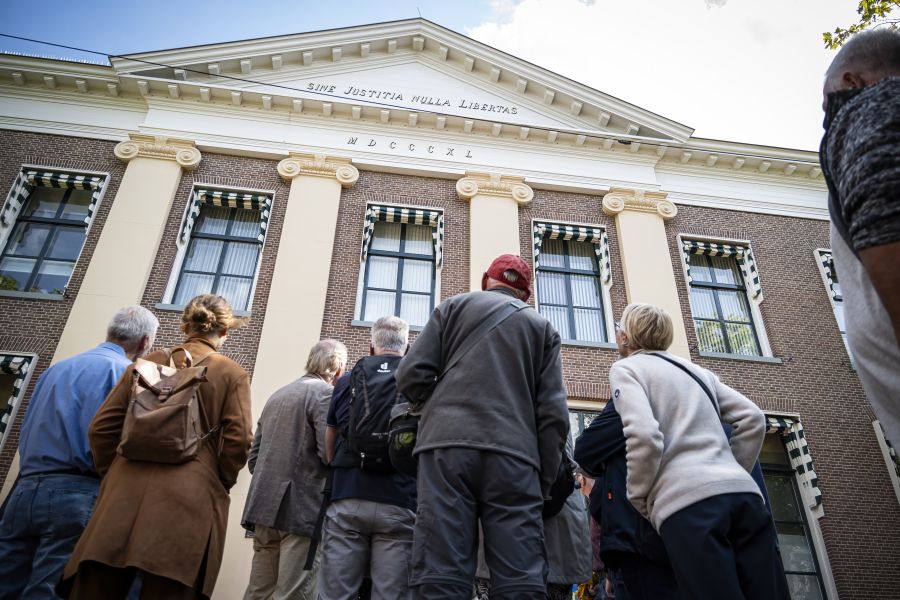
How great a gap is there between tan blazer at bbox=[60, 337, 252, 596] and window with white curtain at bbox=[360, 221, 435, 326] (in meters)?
7.09

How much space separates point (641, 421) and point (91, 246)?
10488 millimetres

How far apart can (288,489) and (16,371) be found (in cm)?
732

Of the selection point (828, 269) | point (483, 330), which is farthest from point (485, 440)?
point (828, 269)

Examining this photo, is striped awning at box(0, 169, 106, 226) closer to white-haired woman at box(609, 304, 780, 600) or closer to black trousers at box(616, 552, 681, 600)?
white-haired woman at box(609, 304, 780, 600)

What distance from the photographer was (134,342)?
397 centimetres

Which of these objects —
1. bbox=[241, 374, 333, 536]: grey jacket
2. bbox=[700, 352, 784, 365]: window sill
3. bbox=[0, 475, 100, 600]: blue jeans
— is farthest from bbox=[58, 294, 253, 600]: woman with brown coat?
bbox=[700, 352, 784, 365]: window sill

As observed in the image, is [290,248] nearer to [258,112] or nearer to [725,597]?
[258,112]

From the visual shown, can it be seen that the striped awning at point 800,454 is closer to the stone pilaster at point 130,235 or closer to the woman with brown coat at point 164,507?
the woman with brown coat at point 164,507

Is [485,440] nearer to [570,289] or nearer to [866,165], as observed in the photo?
[866,165]

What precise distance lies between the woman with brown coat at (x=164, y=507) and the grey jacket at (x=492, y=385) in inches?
46.7

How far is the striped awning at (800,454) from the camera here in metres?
9.59

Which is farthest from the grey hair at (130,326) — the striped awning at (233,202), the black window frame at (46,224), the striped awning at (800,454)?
the striped awning at (800,454)

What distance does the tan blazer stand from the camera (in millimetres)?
2756

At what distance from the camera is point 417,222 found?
1141 centimetres
